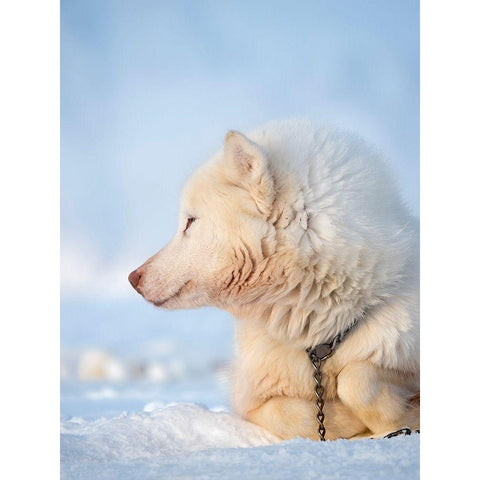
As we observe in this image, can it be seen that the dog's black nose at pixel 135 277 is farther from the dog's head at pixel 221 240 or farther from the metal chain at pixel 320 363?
the metal chain at pixel 320 363

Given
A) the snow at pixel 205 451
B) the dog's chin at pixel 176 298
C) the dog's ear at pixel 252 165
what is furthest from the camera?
the dog's chin at pixel 176 298

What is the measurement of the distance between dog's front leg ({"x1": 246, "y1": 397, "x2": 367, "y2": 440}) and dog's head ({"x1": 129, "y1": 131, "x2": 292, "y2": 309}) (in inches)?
18.4

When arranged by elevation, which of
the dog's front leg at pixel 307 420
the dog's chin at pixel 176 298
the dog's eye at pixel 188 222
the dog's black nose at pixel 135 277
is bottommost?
the dog's front leg at pixel 307 420

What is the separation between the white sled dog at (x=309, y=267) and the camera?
2664mm

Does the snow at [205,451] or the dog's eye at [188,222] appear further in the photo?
the dog's eye at [188,222]

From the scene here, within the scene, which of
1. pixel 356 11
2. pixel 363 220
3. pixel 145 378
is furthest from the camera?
pixel 145 378

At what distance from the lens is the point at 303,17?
2.96 metres

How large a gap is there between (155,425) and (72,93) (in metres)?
1.30

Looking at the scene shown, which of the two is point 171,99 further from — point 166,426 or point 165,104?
point 166,426

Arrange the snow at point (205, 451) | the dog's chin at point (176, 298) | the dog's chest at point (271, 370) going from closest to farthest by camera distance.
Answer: the snow at point (205, 451)
the dog's chin at point (176, 298)
the dog's chest at point (271, 370)

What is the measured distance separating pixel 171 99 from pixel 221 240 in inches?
26.8

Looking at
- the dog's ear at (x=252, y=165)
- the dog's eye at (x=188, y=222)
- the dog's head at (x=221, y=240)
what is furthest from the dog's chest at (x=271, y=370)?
the dog's ear at (x=252, y=165)
